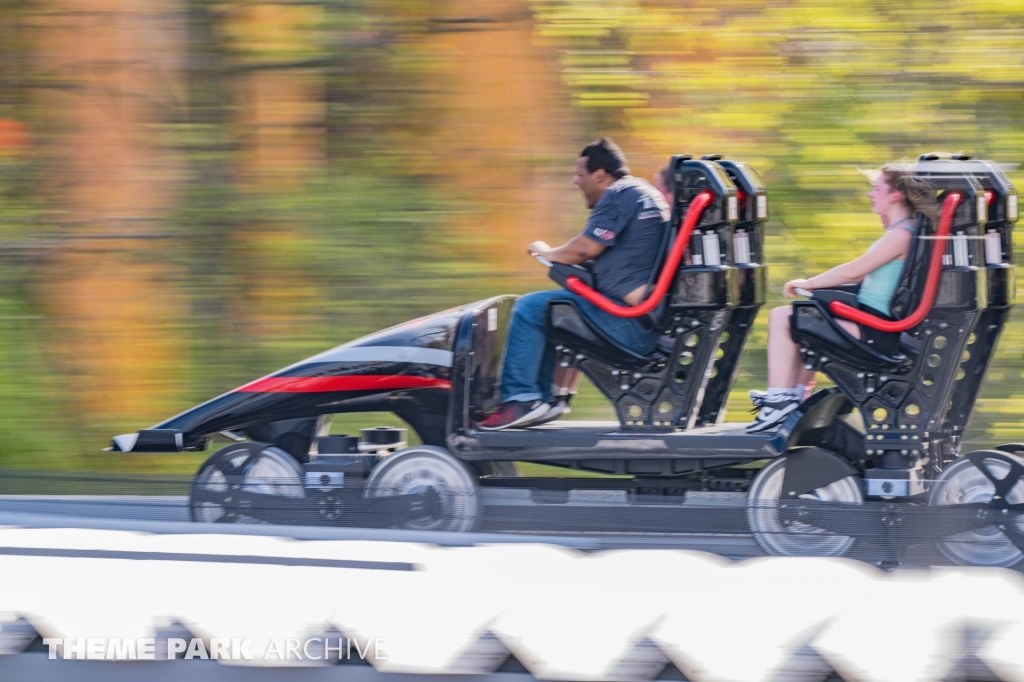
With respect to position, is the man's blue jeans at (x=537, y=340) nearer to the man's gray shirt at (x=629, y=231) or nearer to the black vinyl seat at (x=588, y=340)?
the black vinyl seat at (x=588, y=340)

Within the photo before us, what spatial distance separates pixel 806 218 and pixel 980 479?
3.67 meters

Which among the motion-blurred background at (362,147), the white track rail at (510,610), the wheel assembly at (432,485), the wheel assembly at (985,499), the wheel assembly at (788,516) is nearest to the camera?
the white track rail at (510,610)

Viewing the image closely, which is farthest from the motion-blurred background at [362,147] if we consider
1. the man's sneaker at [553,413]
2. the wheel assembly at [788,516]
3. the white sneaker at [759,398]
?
the wheel assembly at [788,516]

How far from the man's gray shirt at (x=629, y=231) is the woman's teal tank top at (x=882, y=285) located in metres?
0.81

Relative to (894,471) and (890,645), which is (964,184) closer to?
(894,471)

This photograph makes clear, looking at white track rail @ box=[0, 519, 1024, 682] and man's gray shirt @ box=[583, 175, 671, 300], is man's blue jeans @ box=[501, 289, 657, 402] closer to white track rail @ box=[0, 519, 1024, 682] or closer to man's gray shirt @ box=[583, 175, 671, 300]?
man's gray shirt @ box=[583, 175, 671, 300]

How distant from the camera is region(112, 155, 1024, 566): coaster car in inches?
175

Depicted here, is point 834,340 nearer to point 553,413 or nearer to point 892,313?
point 892,313

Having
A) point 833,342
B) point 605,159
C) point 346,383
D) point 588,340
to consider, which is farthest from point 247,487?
point 833,342

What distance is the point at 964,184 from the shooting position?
446 cm

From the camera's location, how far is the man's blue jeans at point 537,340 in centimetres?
486

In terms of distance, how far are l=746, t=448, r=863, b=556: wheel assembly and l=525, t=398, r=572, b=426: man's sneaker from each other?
2.92 feet

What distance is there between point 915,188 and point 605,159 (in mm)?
1225

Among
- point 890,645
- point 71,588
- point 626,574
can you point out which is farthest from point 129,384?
point 890,645
